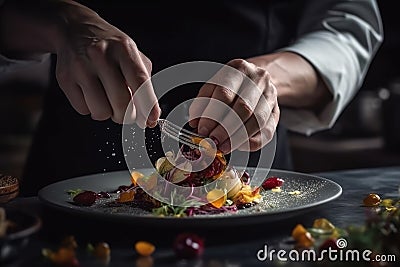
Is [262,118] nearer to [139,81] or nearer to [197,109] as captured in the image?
[197,109]

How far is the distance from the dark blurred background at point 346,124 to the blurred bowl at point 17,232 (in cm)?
149

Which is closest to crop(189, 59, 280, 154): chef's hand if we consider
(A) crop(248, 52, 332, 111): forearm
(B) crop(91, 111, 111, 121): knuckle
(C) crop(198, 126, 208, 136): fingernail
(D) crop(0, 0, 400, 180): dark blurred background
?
(C) crop(198, 126, 208, 136): fingernail

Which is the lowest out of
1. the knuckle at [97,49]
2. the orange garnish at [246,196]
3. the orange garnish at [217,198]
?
the orange garnish at [246,196]

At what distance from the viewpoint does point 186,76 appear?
4.39ft

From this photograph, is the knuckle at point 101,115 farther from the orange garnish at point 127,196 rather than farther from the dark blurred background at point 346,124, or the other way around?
the dark blurred background at point 346,124

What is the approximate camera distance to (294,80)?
1.32m

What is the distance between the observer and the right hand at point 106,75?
0.89m

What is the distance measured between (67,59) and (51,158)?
49 centimetres

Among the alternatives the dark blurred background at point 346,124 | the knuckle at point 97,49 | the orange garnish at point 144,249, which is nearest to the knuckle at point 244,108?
the knuckle at point 97,49

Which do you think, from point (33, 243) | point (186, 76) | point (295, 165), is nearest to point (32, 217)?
point (33, 243)

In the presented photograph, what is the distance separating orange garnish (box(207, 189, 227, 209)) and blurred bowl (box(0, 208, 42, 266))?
0.82ft

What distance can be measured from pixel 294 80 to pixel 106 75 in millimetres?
520

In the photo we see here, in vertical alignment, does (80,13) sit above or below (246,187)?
above

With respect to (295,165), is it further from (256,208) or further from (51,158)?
(256,208)
